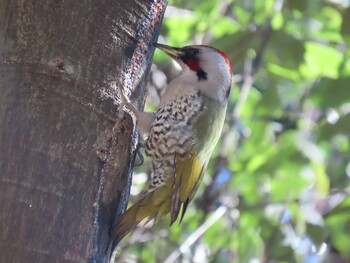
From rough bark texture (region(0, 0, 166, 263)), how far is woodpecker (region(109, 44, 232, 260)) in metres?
0.22

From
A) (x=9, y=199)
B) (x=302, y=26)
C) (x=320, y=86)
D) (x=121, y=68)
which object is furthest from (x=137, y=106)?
(x=302, y=26)

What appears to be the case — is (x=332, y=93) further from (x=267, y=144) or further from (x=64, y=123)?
(x=64, y=123)

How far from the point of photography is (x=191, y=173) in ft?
9.24

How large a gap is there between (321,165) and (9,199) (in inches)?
102

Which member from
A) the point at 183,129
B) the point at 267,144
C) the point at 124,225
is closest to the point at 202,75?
the point at 183,129

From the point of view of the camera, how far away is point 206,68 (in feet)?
10.8

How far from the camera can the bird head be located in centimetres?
324

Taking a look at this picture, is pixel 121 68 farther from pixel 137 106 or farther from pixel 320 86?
pixel 320 86

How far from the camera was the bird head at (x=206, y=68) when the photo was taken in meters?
3.24

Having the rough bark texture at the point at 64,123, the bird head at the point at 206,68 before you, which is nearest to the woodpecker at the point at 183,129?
the bird head at the point at 206,68

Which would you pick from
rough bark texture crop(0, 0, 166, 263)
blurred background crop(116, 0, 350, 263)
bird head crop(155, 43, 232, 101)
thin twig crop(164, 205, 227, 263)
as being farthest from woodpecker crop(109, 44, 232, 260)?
thin twig crop(164, 205, 227, 263)

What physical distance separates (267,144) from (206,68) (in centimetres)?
127

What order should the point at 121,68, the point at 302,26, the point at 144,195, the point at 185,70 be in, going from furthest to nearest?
the point at 302,26, the point at 185,70, the point at 144,195, the point at 121,68

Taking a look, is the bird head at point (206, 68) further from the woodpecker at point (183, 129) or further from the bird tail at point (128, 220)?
the bird tail at point (128, 220)
